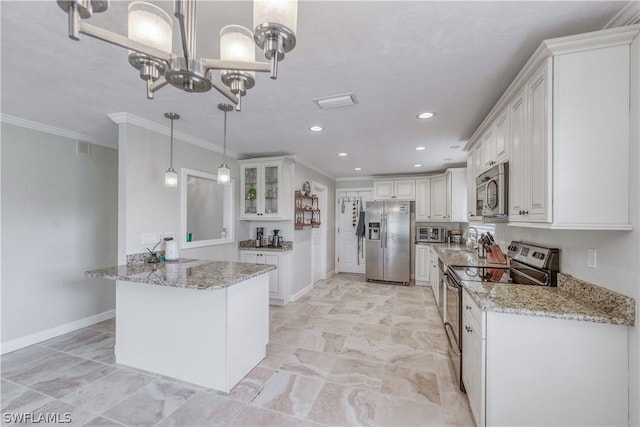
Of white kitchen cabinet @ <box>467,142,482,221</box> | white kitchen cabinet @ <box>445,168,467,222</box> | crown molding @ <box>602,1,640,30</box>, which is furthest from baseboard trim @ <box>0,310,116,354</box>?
white kitchen cabinet @ <box>445,168,467,222</box>

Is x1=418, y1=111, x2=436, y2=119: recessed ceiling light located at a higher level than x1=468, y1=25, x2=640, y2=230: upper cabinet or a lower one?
higher

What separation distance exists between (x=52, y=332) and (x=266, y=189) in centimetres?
308

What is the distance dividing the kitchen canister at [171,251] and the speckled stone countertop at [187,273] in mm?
112

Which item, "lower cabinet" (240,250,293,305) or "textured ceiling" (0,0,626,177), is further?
"lower cabinet" (240,250,293,305)

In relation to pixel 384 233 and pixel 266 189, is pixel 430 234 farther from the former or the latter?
pixel 266 189

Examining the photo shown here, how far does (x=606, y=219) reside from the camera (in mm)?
1416

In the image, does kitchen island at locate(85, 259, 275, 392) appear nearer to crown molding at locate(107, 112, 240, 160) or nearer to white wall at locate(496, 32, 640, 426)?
crown molding at locate(107, 112, 240, 160)

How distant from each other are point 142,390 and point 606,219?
3.27 metres

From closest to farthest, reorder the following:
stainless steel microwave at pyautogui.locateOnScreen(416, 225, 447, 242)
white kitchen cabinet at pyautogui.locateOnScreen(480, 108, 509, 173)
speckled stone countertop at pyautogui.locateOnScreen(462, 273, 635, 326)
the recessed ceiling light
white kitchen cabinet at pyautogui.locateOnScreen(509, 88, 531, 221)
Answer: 1. speckled stone countertop at pyautogui.locateOnScreen(462, 273, 635, 326)
2. white kitchen cabinet at pyautogui.locateOnScreen(509, 88, 531, 221)
3. white kitchen cabinet at pyautogui.locateOnScreen(480, 108, 509, 173)
4. the recessed ceiling light
5. stainless steel microwave at pyautogui.locateOnScreen(416, 225, 447, 242)

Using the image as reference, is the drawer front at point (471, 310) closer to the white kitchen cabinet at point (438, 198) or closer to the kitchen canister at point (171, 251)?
the kitchen canister at point (171, 251)

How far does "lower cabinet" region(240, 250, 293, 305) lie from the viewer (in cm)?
425

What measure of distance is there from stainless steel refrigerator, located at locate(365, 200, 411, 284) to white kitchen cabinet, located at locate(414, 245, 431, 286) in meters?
0.19

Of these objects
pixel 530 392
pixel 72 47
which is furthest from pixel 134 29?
pixel 530 392

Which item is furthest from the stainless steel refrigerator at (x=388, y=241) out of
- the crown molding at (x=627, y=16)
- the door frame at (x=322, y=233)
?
the crown molding at (x=627, y=16)
